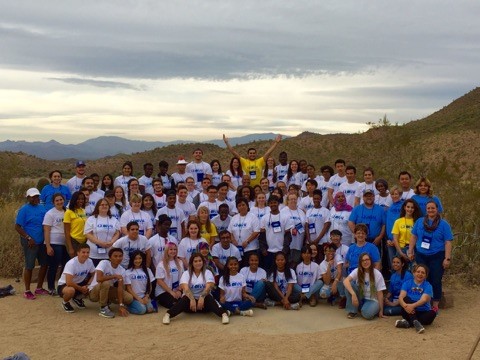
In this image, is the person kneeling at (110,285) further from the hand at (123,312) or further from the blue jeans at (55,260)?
the blue jeans at (55,260)

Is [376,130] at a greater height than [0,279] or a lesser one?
greater

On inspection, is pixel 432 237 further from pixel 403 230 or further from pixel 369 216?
pixel 369 216

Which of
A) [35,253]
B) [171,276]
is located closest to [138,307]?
A: [171,276]

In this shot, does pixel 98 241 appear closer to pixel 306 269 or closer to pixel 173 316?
pixel 173 316

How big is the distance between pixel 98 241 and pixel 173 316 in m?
1.69

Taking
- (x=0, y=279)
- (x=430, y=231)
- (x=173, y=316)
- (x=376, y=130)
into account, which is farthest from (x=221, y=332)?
(x=376, y=130)

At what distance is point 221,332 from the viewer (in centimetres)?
824

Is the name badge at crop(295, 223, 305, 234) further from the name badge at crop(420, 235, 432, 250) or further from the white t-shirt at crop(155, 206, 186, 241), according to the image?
the name badge at crop(420, 235, 432, 250)

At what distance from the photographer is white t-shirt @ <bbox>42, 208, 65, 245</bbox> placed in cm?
959

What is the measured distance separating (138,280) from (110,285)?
0.42m

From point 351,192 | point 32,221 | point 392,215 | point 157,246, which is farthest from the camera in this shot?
point 351,192

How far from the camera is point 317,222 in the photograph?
1009cm

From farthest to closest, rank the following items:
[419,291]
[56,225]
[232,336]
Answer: [56,225]
[419,291]
[232,336]

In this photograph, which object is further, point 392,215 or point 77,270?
point 392,215
